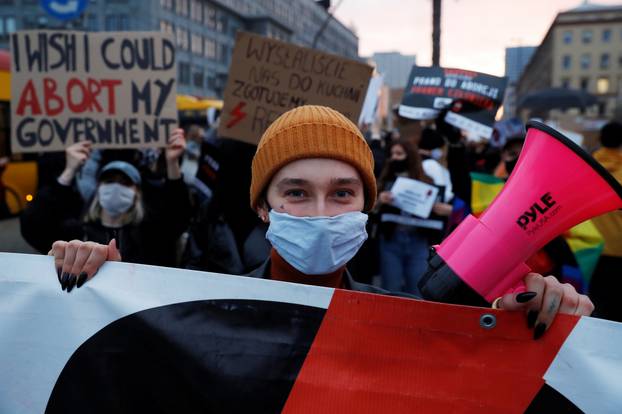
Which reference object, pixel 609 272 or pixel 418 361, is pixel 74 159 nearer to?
pixel 418 361

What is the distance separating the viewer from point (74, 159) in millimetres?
3346

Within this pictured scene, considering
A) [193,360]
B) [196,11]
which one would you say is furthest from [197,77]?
[193,360]

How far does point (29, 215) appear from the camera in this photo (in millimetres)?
2908

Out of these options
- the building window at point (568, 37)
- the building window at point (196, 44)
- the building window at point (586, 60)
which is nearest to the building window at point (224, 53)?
the building window at point (196, 44)

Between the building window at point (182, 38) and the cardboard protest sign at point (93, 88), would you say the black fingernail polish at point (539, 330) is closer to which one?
the cardboard protest sign at point (93, 88)

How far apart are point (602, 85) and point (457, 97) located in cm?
10289

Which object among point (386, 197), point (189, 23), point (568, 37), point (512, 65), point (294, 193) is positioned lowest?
point (386, 197)

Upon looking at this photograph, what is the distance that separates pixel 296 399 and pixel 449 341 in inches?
15.9

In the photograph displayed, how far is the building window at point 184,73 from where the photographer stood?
64438mm

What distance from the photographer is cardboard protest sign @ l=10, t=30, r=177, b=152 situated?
144 inches

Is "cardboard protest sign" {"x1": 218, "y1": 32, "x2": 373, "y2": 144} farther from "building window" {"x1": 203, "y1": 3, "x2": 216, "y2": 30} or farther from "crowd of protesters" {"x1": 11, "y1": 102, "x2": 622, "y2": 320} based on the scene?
"building window" {"x1": 203, "y1": 3, "x2": 216, "y2": 30}

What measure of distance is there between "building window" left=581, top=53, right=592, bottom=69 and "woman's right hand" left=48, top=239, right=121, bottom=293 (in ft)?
337

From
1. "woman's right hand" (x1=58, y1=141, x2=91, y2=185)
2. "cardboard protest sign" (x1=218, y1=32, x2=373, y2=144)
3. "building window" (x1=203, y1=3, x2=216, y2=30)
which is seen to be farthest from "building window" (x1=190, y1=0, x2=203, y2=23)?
"woman's right hand" (x1=58, y1=141, x2=91, y2=185)

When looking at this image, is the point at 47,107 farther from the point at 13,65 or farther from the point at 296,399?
the point at 296,399
